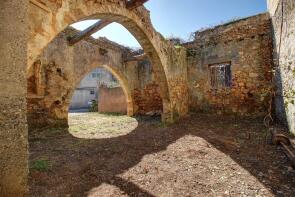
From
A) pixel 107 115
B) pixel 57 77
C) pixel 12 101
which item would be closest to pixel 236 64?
pixel 57 77

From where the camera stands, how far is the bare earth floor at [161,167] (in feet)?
8.36

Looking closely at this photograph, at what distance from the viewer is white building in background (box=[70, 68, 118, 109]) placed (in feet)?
72.8

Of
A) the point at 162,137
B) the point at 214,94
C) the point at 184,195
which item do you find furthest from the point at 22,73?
the point at 214,94

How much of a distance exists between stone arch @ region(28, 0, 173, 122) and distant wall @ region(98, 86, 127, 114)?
220 inches

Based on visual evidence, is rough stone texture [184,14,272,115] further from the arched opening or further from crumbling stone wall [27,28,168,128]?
the arched opening

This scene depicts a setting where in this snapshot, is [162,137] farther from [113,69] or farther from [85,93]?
[85,93]

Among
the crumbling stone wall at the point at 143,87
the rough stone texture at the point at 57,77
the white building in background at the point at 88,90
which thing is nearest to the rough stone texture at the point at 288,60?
the crumbling stone wall at the point at 143,87

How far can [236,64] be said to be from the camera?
8.12 metres

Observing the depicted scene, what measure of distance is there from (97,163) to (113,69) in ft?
23.3

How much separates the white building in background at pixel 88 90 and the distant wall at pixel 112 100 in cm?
774

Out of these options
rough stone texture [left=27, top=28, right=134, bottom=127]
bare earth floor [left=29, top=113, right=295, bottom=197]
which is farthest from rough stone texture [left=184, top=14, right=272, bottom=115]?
rough stone texture [left=27, top=28, right=134, bottom=127]

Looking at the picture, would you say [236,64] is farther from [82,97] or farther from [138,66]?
[82,97]

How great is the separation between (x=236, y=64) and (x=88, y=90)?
18.3 m

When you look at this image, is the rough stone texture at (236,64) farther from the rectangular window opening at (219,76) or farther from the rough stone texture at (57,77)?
the rough stone texture at (57,77)
